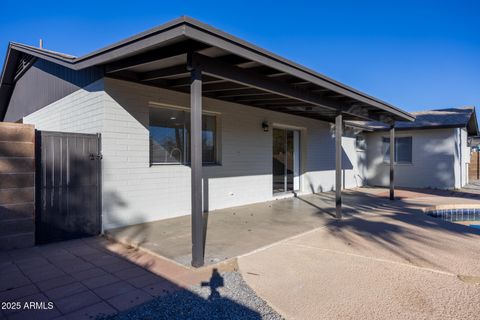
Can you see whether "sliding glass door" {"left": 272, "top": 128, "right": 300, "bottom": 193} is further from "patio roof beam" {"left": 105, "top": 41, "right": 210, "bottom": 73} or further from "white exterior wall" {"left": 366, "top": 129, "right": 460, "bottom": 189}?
"white exterior wall" {"left": 366, "top": 129, "right": 460, "bottom": 189}

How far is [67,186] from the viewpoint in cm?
493

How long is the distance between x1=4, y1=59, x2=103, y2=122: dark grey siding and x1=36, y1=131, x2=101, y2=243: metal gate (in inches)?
52.6

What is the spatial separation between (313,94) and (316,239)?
2888mm

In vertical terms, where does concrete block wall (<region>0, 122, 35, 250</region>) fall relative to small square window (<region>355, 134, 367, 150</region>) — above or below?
below

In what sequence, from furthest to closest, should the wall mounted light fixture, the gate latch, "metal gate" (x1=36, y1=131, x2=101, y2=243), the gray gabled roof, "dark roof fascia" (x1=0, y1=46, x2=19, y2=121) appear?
the gray gabled roof
"dark roof fascia" (x1=0, y1=46, x2=19, y2=121)
the wall mounted light fixture
the gate latch
"metal gate" (x1=36, y1=131, x2=101, y2=243)

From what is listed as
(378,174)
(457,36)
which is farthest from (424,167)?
(457,36)

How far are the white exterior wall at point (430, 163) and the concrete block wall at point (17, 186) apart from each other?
13522 mm

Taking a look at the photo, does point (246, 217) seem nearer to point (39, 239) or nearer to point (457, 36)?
point (39, 239)

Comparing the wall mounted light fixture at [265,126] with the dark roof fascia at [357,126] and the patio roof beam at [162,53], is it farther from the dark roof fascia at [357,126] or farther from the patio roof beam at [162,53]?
the dark roof fascia at [357,126]

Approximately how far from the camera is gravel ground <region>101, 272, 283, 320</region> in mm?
2592

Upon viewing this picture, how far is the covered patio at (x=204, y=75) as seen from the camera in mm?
3557

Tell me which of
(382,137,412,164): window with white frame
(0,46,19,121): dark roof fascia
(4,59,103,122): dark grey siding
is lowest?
(382,137,412,164): window with white frame

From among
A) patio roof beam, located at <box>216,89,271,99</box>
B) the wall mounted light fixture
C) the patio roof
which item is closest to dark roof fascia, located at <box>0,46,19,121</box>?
the patio roof

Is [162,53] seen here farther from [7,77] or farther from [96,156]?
[7,77]
